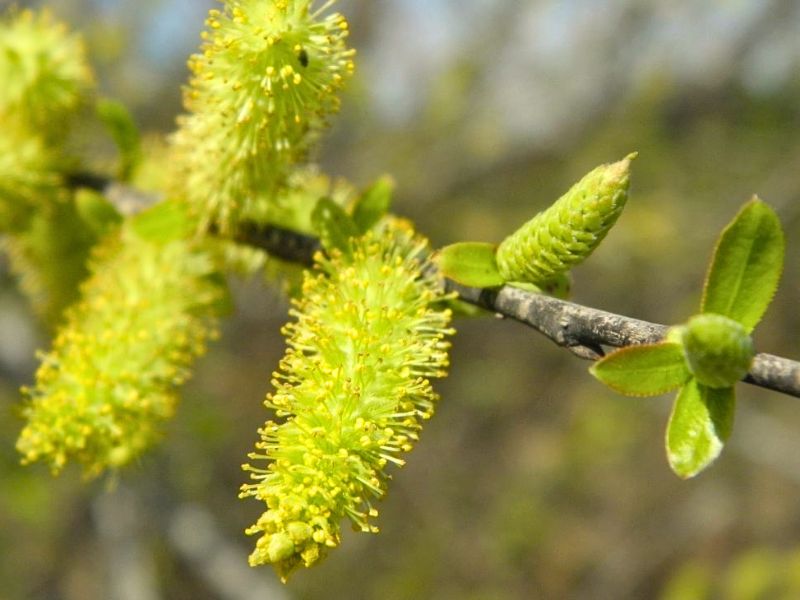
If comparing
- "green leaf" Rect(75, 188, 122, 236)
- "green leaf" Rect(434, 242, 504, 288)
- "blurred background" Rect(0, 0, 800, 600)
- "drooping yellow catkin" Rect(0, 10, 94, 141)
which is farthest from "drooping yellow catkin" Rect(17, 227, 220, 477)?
"blurred background" Rect(0, 0, 800, 600)

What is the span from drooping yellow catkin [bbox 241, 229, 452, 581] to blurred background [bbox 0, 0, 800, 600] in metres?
2.66

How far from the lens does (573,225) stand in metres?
0.87

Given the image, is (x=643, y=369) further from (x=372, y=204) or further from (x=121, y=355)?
(x=121, y=355)

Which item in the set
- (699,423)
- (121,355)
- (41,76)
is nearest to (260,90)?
(121,355)

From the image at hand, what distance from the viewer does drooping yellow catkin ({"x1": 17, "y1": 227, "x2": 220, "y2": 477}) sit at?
3.85 feet

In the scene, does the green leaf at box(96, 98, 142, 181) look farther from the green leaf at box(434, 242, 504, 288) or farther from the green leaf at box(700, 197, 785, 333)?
the green leaf at box(700, 197, 785, 333)

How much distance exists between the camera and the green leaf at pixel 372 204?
1.22 meters

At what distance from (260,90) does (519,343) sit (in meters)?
5.21

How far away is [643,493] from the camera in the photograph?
5078 mm

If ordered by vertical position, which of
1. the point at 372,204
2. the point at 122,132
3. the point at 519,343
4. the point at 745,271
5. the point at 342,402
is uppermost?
the point at 519,343

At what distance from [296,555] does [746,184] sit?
4904 mm

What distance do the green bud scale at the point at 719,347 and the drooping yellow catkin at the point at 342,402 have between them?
305mm

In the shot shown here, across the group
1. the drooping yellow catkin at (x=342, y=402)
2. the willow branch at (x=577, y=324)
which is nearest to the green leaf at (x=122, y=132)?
the willow branch at (x=577, y=324)

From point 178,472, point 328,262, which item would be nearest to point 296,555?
point 328,262
